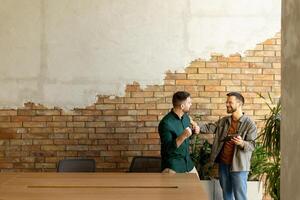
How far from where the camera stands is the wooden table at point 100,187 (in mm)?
3637

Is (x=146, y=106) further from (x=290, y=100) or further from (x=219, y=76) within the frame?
(x=290, y=100)

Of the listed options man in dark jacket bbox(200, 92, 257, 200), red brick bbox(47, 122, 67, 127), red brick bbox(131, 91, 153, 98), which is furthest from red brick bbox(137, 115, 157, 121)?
red brick bbox(47, 122, 67, 127)

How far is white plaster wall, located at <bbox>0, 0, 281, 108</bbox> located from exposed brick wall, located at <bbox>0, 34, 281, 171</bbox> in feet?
0.45

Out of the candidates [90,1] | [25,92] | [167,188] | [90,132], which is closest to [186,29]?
[90,1]

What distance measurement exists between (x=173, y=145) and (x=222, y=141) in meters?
0.92

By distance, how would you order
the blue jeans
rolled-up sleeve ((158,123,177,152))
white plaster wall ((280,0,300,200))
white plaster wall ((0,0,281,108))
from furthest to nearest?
white plaster wall ((0,0,281,108)) → the blue jeans → rolled-up sleeve ((158,123,177,152)) → white plaster wall ((280,0,300,200))

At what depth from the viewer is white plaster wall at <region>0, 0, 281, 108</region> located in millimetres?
6191

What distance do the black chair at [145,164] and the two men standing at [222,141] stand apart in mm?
311

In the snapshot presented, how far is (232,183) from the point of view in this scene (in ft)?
18.2

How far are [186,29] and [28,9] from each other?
7.01 feet

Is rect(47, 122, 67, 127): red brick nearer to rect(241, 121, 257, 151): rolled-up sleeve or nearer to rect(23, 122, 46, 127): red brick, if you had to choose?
rect(23, 122, 46, 127): red brick

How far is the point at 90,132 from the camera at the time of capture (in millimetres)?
6270

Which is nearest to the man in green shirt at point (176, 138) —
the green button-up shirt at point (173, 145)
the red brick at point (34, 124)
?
the green button-up shirt at point (173, 145)

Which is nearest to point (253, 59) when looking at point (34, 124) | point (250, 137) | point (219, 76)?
point (219, 76)
